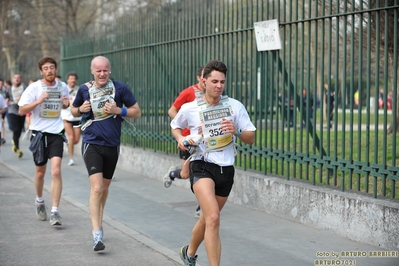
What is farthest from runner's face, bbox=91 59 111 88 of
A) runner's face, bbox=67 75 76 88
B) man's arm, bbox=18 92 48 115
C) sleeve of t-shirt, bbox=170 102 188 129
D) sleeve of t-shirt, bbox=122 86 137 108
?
runner's face, bbox=67 75 76 88

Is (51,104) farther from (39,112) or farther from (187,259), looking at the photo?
(187,259)

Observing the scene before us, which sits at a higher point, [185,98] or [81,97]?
[81,97]

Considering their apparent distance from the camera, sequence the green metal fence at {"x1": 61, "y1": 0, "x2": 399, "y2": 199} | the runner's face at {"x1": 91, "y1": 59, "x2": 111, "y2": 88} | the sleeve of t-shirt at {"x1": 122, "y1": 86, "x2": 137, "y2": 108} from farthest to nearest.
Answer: the green metal fence at {"x1": 61, "y1": 0, "x2": 399, "y2": 199}, the sleeve of t-shirt at {"x1": 122, "y1": 86, "x2": 137, "y2": 108}, the runner's face at {"x1": 91, "y1": 59, "x2": 111, "y2": 88}

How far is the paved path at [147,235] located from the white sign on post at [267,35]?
2220 mm

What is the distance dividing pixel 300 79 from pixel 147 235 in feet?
9.23

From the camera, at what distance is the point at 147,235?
841 cm

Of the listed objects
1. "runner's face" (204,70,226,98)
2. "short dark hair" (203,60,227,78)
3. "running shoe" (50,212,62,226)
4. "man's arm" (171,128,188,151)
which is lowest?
"running shoe" (50,212,62,226)

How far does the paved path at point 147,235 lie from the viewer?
7.16 meters

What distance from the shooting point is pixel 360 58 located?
8219mm

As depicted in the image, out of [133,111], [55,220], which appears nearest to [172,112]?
[133,111]

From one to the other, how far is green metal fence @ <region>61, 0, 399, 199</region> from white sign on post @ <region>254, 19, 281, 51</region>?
0.11 metres

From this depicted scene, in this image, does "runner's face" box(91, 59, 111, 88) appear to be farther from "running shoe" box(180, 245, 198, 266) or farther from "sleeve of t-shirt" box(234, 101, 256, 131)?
"running shoe" box(180, 245, 198, 266)

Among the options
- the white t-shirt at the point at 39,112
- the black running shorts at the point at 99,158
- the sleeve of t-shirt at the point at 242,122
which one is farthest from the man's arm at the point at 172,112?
the sleeve of t-shirt at the point at 242,122

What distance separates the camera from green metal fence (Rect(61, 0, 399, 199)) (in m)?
8.16
